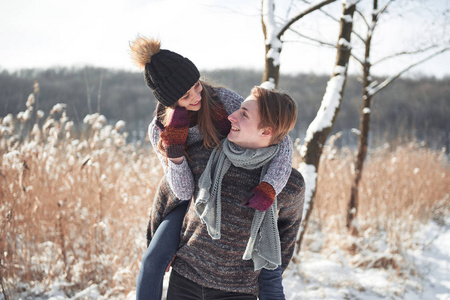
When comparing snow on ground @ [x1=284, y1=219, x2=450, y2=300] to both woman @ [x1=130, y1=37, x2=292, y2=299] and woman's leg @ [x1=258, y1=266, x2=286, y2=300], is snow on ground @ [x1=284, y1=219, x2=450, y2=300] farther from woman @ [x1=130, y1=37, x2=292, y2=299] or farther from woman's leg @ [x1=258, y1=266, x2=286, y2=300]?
woman @ [x1=130, y1=37, x2=292, y2=299]

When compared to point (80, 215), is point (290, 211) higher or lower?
higher

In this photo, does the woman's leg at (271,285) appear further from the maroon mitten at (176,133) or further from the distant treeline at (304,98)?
the distant treeline at (304,98)

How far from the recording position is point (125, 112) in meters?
25.2

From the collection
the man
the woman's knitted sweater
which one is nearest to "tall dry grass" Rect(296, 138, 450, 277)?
the man

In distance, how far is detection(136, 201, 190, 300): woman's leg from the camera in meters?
1.36

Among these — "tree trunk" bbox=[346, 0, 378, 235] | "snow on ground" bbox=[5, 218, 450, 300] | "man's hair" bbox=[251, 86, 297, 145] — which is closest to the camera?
"man's hair" bbox=[251, 86, 297, 145]

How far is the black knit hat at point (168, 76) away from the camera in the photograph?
1264mm

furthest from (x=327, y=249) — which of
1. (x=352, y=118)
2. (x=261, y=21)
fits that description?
(x=352, y=118)

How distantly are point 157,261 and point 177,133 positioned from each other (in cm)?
55

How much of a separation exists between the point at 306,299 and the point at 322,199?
188 cm

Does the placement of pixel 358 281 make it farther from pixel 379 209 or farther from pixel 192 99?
pixel 192 99

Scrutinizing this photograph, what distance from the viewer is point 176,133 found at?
4.21 ft

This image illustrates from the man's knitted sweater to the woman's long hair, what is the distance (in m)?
0.06

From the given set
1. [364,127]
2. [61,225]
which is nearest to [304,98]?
[364,127]
